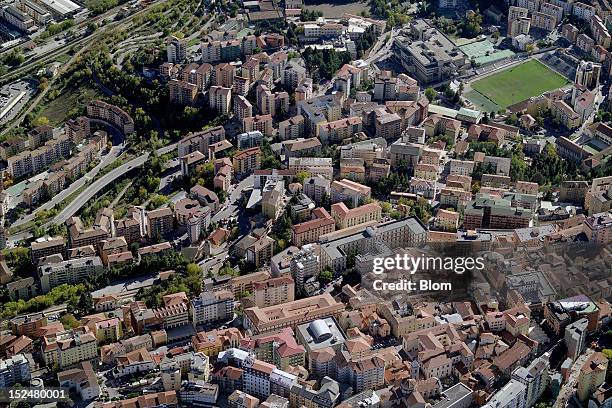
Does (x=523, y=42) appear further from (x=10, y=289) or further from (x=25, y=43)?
(x=10, y=289)

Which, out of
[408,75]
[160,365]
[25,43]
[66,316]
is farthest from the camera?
[25,43]

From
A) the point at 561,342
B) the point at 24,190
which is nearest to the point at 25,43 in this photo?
the point at 24,190

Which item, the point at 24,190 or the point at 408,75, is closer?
the point at 24,190

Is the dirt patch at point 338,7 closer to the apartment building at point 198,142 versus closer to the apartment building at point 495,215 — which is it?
the apartment building at point 198,142

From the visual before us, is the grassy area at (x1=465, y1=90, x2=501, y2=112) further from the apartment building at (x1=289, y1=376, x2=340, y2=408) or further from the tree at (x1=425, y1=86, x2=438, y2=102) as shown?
the apartment building at (x1=289, y1=376, x2=340, y2=408)

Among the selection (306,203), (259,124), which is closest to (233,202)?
(306,203)

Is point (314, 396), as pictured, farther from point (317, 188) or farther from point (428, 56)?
point (428, 56)
